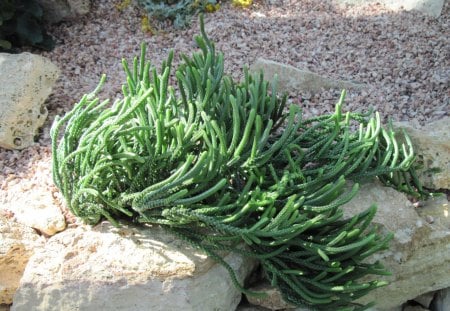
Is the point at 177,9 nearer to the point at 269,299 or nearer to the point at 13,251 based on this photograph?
the point at 13,251

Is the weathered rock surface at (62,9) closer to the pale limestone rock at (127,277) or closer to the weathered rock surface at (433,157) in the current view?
the pale limestone rock at (127,277)

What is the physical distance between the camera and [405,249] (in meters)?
3.04

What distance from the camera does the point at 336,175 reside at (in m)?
2.91

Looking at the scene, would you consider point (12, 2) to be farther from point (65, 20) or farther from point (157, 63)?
point (157, 63)

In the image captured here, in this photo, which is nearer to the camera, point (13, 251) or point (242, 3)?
A: point (13, 251)

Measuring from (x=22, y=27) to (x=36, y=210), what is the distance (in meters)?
1.93

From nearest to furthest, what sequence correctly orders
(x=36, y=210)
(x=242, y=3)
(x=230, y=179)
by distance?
1. (x=230, y=179)
2. (x=36, y=210)
3. (x=242, y=3)

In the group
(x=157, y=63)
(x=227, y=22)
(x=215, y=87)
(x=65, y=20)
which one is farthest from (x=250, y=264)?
(x=65, y=20)

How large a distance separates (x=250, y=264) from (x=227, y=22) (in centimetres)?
259

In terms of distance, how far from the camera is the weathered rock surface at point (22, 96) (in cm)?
375

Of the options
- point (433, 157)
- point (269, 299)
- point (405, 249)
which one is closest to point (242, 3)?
point (433, 157)

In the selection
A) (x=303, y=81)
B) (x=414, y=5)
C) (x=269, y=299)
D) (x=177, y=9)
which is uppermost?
(x=414, y=5)

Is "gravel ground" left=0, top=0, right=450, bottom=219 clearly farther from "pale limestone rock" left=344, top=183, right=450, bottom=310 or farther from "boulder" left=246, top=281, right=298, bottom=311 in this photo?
"boulder" left=246, top=281, right=298, bottom=311

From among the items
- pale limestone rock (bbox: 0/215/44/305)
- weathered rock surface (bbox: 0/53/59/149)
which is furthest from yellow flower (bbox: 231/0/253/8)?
pale limestone rock (bbox: 0/215/44/305)
